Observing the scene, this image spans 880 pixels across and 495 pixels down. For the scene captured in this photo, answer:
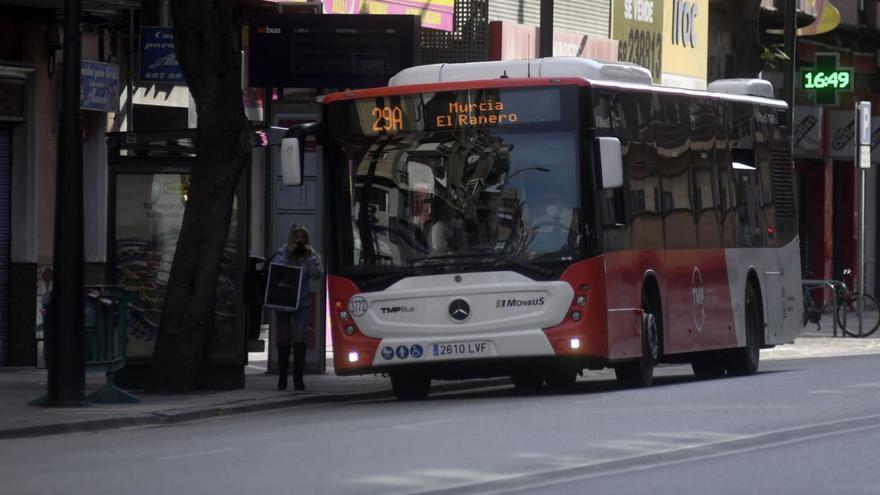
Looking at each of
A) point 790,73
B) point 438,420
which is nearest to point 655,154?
point 438,420

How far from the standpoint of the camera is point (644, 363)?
20812 millimetres

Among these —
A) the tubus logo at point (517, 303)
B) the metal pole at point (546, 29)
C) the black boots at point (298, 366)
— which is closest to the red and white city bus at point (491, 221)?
the tubus logo at point (517, 303)

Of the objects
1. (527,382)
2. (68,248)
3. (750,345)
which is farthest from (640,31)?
(68,248)

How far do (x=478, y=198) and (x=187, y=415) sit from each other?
3.34m

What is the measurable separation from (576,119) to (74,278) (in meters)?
4.72

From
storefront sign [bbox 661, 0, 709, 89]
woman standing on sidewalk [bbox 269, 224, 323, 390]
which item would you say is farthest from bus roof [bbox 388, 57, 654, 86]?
storefront sign [bbox 661, 0, 709, 89]

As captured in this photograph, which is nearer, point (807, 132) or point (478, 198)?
point (478, 198)

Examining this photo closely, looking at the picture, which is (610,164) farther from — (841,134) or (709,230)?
(841,134)

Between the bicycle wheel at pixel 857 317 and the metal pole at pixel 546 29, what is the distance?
957cm

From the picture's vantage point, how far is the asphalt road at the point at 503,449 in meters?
11.8

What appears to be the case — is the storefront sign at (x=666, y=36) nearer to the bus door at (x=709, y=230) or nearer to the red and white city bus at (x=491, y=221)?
the bus door at (x=709, y=230)

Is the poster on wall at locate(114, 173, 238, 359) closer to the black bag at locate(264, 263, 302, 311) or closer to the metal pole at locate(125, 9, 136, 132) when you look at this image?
the black bag at locate(264, 263, 302, 311)

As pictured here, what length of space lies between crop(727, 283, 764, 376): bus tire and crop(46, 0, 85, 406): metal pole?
8427 mm

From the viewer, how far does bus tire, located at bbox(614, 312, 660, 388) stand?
2069 centimetres
